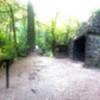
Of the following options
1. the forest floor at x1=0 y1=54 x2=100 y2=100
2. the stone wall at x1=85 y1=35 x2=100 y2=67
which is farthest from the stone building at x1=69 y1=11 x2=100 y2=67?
the forest floor at x1=0 y1=54 x2=100 y2=100

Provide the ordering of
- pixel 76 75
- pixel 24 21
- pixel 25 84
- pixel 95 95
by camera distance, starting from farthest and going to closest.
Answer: pixel 24 21 → pixel 76 75 → pixel 25 84 → pixel 95 95

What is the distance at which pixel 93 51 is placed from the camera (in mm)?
12539

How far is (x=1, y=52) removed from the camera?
1349cm

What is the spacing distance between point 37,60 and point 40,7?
11887mm

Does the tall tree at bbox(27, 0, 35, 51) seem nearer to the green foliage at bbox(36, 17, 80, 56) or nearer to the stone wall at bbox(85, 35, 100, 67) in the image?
the stone wall at bbox(85, 35, 100, 67)

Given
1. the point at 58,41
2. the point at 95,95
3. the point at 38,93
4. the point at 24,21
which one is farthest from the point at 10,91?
the point at 58,41

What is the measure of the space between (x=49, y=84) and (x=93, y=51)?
4500 mm

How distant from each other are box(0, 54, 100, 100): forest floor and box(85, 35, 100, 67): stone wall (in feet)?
5.03

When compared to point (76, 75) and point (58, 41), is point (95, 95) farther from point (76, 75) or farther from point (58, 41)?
point (58, 41)

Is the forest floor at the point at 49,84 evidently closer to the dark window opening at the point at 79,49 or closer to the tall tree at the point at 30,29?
the tall tree at the point at 30,29

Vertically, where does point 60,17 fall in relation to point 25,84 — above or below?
above

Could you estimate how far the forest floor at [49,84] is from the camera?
24.4 feet

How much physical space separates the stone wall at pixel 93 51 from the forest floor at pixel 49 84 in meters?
1.53

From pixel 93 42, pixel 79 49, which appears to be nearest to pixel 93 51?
pixel 93 42
